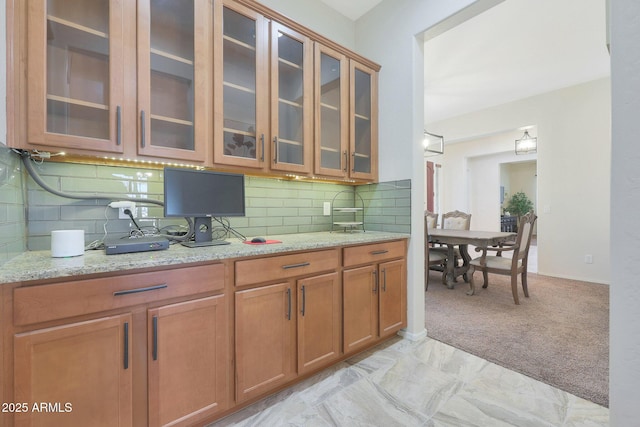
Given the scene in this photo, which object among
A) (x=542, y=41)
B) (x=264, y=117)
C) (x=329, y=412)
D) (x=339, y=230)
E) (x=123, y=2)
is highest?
Result: (x=542, y=41)

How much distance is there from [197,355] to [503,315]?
298cm

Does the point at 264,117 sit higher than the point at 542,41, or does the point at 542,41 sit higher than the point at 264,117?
the point at 542,41

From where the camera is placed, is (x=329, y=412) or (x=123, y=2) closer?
(x=123, y=2)

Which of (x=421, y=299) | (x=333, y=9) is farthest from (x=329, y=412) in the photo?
(x=333, y=9)

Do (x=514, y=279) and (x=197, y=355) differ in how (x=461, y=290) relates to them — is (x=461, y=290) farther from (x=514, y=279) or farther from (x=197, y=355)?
(x=197, y=355)

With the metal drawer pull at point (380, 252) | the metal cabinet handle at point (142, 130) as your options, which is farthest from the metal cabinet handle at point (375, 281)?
the metal cabinet handle at point (142, 130)

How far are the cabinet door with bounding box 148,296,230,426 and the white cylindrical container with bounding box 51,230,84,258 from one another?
480 millimetres

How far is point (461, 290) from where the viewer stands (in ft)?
12.3

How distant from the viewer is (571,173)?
13.9ft

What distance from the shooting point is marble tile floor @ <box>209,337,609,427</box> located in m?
Result: 1.50

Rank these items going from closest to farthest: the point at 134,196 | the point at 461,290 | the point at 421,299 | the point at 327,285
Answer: the point at 134,196, the point at 327,285, the point at 421,299, the point at 461,290

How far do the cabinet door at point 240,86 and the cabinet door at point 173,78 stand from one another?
0.08 metres

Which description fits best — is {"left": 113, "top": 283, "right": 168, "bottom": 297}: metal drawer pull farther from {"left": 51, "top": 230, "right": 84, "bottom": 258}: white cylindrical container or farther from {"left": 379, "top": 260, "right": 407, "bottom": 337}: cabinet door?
{"left": 379, "top": 260, "right": 407, "bottom": 337}: cabinet door

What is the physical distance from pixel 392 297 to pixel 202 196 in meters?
1.66
